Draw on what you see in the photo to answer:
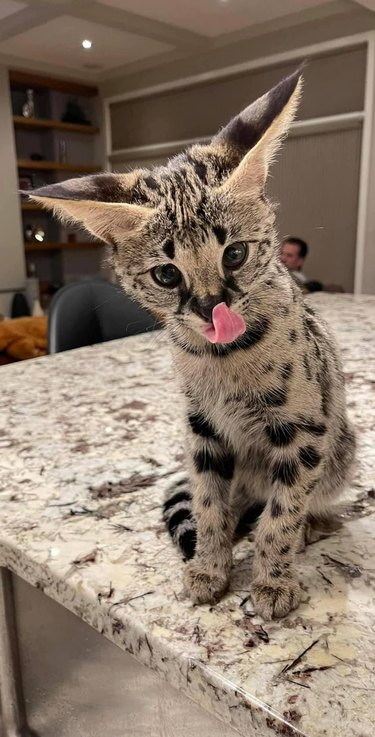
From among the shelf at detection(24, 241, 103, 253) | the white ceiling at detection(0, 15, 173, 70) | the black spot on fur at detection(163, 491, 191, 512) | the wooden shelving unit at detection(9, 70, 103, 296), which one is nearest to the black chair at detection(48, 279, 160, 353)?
the black spot on fur at detection(163, 491, 191, 512)

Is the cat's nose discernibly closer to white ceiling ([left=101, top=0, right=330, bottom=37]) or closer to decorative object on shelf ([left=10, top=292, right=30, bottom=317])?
white ceiling ([left=101, top=0, right=330, bottom=37])

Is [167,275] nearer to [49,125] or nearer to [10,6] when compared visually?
[10,6]

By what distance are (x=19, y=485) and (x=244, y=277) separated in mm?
495

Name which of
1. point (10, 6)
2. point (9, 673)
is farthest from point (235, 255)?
point (10, 6)

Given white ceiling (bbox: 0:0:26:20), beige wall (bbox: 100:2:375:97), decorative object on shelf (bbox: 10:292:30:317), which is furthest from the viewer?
decorative object on shelf (bbox: 10:292:30:317)

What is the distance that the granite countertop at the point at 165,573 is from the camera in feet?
1.57

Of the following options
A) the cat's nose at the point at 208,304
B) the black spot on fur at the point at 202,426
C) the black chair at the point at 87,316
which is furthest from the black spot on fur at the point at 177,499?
the black chair at the point at 87,316

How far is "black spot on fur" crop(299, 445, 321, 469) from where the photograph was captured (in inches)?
24.2

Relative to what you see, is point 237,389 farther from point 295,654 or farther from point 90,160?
point 90,160

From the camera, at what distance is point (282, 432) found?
620 millimetres

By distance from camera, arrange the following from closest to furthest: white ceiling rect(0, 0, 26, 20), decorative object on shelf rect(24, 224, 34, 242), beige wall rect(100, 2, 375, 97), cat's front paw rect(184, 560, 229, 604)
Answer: cat's front paw rect(184, 560, 229, 604) → white ceiling rect(0, 0, 26, 20) → beige wall rect(100, 2, 375, 97) → decorative object on shelf rect(24, 224, 34, 242)

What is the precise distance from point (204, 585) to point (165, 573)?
0.22 ft

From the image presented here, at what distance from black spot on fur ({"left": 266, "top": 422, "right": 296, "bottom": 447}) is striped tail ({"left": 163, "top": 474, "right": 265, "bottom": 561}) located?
155 millimetres

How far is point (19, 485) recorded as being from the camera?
0.85 metres
